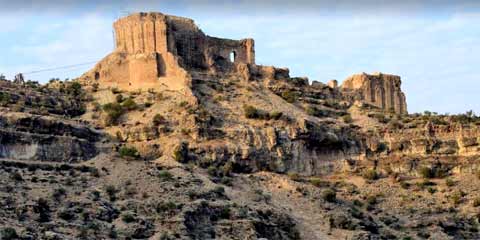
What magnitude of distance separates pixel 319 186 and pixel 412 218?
16.4 feet

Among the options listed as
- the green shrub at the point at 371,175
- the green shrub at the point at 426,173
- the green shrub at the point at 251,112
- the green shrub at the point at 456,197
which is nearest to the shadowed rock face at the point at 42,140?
the green shrub at the point at 251,112

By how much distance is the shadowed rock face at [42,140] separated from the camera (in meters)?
60.8

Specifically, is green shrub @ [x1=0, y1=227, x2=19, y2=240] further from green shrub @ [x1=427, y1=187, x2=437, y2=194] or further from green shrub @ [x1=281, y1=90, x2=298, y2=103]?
green shrub @ [x1=281, y1=90, x2=298, y2=103]

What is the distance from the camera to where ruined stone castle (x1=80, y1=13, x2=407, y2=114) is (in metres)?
70.6

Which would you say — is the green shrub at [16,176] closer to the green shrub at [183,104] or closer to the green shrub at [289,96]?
the green shrub at [183,104]

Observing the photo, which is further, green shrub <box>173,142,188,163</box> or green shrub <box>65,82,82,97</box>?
green shrub <box>65,82,82,97</box>

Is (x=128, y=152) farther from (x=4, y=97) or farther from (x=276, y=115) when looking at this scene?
(x=276, y=115)

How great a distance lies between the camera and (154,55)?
70.5 metres

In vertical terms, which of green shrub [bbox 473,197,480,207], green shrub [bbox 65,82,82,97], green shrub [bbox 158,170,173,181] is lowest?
green shrub [bbox 473,197,480,207]

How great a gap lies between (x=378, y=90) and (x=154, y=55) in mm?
15501

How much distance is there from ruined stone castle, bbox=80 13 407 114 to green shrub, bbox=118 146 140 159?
658cm

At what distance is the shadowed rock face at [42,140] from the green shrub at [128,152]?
Answer: 1268 mm

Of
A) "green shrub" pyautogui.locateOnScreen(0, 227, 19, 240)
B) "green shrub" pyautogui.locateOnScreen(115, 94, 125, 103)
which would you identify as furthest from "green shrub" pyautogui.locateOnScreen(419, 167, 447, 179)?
"green shrub" pyautogui.locateOnScreen(0, 227, 19, 240)

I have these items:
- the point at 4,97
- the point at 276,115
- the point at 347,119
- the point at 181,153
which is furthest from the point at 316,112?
the point at 4,97
